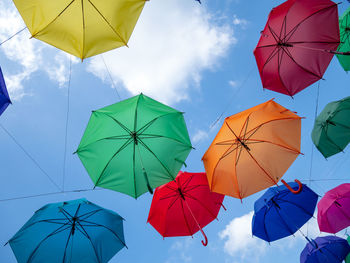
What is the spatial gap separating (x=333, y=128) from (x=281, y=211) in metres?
3.84

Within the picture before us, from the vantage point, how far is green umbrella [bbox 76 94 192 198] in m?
5.92

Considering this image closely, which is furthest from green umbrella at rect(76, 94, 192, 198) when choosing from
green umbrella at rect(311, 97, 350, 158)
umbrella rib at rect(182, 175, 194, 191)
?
green umbrella at rect(311, 97, 350, 158)

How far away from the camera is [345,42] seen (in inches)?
310

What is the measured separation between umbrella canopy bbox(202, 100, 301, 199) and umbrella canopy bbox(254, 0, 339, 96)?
169 cm

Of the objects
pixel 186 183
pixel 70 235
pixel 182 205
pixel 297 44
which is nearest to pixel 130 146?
pixel 186 183

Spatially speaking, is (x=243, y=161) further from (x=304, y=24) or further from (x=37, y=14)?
(x=37, y=14)

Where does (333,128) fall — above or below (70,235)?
above

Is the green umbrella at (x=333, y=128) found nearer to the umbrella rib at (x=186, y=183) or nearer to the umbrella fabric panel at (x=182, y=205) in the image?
the umbrella fabric panel at (x=182, y=205)

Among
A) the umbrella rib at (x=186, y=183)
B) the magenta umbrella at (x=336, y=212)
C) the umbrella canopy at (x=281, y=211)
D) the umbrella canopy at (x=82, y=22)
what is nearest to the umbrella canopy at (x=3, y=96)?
the umbrella canopy at (x=82, y=22)

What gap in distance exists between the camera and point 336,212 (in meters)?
8.23

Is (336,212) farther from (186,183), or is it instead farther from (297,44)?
(297,44)

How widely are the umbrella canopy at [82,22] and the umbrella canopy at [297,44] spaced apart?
4.16m

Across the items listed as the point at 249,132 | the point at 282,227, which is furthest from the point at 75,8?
the point at 282,227

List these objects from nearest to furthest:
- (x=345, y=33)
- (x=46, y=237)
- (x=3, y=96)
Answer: (x=3, y=96), (x=46, y=237), (x=345, y=33)
